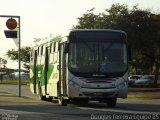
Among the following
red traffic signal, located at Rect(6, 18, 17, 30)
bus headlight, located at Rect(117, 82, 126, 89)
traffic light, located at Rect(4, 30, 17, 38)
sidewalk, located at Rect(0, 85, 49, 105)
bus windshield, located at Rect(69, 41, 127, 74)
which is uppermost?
red traffic signal, located at Rect(6, 18, 17, 30)

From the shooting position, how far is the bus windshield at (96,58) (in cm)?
2667

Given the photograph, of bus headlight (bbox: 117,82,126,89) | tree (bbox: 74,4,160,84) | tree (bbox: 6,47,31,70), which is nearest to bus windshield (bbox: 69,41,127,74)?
bus headlight (bbox: 117,82,126,89)

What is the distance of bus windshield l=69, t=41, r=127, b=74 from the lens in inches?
1050

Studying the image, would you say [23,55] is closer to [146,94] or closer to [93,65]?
[146,94]

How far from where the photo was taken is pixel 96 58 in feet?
88.0

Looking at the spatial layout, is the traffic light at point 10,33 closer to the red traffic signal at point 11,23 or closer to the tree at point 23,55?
the red traffic signal at point 11,23

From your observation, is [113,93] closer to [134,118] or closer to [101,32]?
[101,32]

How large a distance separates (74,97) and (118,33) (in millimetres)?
3471

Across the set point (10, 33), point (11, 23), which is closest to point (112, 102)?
point (10, 33)

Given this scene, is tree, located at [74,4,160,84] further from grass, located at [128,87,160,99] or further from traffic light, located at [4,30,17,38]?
traffic light, located at [4,30,17,38]

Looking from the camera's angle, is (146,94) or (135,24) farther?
(135,24)

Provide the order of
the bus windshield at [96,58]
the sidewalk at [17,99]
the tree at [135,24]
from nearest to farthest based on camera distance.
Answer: the bus windshield at [96,58], the sidewalk at [17,99], the tree at [135,24]

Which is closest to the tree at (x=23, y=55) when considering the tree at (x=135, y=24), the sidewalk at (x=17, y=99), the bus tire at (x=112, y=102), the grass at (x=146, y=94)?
the tree at (x=135, y=24)

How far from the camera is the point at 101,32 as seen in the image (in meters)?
27.3
